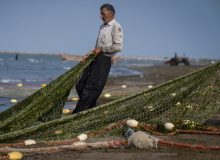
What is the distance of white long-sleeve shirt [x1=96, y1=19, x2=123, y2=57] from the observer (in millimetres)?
7020

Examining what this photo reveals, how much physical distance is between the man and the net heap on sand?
21 cm

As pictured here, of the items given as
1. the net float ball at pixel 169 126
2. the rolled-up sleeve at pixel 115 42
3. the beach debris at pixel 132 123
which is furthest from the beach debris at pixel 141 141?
the rolled-up sleeve at pixel 115 42

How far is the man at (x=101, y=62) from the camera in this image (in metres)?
7.02

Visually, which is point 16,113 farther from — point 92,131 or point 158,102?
point 158,102

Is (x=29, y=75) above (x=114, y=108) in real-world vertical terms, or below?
below

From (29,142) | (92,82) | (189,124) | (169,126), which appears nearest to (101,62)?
(92,82)

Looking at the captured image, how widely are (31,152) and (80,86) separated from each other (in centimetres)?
230

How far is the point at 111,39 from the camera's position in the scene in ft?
23.4

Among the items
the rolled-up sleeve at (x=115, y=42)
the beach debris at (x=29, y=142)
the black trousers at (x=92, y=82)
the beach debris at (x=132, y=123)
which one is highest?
the rolled-up sleeve at (x=115, y=42)

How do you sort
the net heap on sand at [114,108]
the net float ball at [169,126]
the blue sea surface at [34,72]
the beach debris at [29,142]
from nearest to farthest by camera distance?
the beach debris at [29,142] → the net heap on sand at [114,108] → the net float ball at [169,126] → the blue sea surface at [34,72]

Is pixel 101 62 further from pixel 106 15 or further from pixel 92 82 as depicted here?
pixel 106 15

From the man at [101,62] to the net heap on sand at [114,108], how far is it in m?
0.21

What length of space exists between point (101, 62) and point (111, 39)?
423mm

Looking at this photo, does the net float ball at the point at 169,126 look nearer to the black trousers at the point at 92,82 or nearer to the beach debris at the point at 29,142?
the black trousers at the point at 92,82
